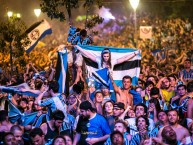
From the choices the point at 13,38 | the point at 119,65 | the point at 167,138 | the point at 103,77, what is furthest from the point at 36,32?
the point at 167,138

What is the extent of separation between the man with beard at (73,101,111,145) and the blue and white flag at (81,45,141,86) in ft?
11.2

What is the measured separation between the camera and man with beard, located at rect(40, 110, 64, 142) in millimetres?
8203

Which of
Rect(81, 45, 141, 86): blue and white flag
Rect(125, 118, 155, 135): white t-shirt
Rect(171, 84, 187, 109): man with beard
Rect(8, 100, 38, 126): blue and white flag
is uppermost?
A: Rect(81, 45, 141, 86): blue and white flag

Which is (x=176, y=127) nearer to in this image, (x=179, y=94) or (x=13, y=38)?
(x=179, y=94)

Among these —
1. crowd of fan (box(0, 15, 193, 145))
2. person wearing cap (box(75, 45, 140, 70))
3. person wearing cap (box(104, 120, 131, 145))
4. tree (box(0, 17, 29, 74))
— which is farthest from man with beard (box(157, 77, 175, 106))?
tree (box(0, 17, 29, 74))

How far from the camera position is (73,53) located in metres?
12.4

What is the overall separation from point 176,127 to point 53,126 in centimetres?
188

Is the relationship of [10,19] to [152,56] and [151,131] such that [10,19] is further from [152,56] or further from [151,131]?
[151,131]

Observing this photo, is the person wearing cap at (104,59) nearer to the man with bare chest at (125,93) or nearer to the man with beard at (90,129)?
the man with bare chest at (125,93)

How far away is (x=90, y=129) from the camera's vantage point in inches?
336

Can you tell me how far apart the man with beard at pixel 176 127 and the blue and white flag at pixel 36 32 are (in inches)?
398

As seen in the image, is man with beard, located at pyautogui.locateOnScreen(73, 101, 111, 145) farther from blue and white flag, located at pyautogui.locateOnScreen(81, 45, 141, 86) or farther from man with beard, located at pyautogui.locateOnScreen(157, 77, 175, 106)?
man with beard, located at pyautogui.locateOnScreen(157, 77, 175, 106)

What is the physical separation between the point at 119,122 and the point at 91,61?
13.5 feet

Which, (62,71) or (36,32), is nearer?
(62,71)
